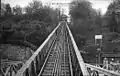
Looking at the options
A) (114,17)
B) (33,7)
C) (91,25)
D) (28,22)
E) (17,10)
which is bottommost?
(91,25)

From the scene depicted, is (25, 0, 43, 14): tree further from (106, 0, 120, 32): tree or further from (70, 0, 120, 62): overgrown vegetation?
(106, 0, 120, 32): tree

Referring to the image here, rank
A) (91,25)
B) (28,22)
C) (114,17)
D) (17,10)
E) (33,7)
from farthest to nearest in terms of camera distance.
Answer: (17,10) < (33,7) < (114,17) < (28,22) < (91,25)

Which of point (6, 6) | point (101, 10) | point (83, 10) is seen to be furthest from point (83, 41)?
point (6, 6)

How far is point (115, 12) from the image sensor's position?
2830 cm

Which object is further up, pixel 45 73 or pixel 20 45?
pixel 45 73

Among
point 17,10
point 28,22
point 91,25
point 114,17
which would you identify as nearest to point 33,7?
point 17,10

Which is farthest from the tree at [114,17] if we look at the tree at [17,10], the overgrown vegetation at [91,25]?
the tree at [17,10]

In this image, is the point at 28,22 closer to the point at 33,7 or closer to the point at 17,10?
the point at 33,7

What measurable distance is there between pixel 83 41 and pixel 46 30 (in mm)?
6104

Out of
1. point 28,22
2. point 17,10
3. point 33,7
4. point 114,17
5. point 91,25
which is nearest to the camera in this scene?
point 91,25

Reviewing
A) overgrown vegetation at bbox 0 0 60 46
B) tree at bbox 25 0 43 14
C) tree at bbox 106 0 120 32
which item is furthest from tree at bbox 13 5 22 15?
tree at bbox 106 0 120 32

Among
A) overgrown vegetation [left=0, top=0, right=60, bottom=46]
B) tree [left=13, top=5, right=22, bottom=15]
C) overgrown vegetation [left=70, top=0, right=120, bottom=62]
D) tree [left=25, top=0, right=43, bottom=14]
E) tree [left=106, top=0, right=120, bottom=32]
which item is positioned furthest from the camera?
tree [left=13, top=5, right=22, bottom=15]

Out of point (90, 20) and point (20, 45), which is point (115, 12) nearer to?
point (90, 20)

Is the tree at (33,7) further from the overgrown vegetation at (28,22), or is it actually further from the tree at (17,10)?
the tree at (17,10)
